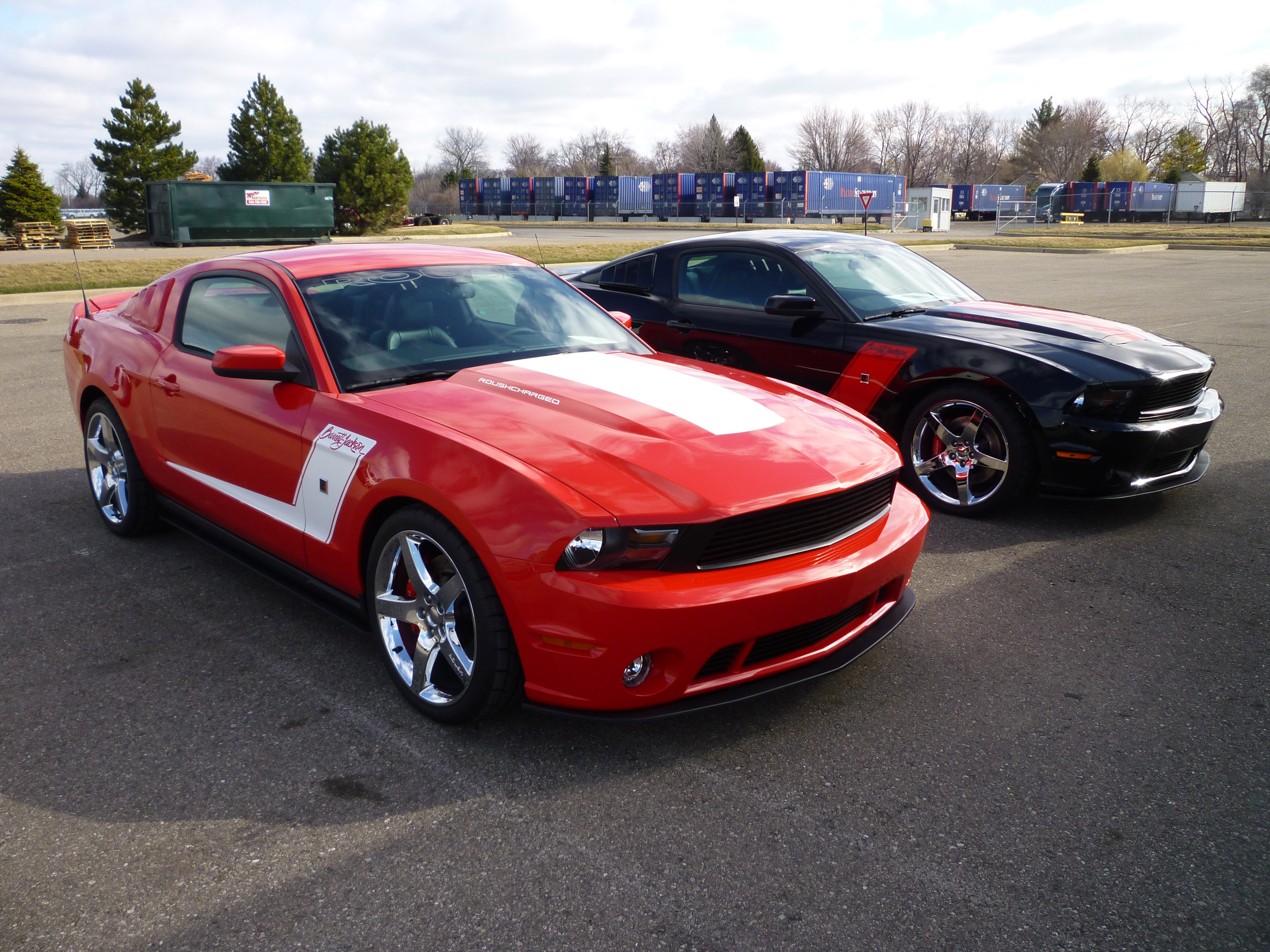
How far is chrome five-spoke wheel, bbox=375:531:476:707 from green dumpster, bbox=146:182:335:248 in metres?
30.1

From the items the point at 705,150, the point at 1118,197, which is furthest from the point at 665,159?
the point at 1118,197

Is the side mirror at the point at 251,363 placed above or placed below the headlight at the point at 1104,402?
above

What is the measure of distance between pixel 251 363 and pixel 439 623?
1.25 meters

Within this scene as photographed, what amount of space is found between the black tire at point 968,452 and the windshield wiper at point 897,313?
705 mm

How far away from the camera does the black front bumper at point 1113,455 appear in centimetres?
486

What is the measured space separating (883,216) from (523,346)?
6233 centimetres

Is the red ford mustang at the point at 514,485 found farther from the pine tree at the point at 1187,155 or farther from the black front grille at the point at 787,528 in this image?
the pine tree at the point at 1187,155

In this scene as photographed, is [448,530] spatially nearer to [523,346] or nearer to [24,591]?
[523,346]

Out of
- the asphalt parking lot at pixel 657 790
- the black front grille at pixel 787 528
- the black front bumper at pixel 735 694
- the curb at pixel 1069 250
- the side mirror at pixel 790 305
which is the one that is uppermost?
the curb at pixel 1069 250

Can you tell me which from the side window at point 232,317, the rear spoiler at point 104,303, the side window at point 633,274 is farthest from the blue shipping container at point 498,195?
the side window at point 232,317

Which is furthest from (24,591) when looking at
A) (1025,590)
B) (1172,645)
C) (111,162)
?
(111,162)

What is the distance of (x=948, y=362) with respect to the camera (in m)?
5.30

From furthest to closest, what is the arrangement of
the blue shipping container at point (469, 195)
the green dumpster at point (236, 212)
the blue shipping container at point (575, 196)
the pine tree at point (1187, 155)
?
the pine tree at point (1187, 155) → the blue shipping container at point (469, 195) → the blue shipping container at point (575, 196) → the green dumpster at point (236, 212)

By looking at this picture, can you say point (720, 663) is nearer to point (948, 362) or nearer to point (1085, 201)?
point (948, 362)
